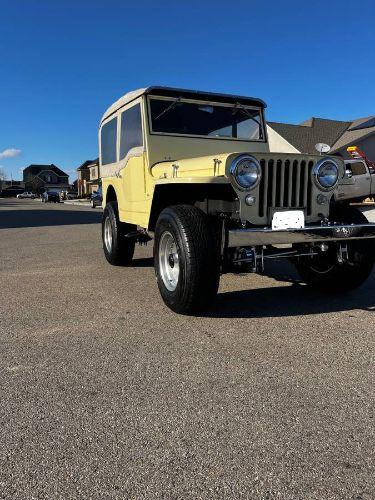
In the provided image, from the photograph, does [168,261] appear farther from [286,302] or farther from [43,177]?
[43,177]

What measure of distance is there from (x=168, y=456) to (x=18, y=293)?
4034 mm

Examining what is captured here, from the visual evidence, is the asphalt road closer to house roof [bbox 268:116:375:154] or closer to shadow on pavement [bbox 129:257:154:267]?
shadow on pavement [bbox 129:257:154:267]

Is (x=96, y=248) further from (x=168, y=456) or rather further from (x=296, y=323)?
(x=168, y=456)

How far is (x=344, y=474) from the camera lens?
2096 mm

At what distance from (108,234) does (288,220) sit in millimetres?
4069

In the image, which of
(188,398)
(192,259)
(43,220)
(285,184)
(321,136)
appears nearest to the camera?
(188,398)

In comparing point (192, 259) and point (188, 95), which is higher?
point (188, 95)

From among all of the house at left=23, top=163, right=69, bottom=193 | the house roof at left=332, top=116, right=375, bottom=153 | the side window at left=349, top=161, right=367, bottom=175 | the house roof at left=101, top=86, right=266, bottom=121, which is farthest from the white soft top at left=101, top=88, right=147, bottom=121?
the house at left=23, top=163, right=69, bottom=193

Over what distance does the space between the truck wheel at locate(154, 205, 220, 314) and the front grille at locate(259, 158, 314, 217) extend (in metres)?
0.66

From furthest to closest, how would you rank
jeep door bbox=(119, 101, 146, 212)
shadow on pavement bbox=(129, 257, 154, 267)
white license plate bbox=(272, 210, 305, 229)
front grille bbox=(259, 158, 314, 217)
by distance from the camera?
shadow on pavement bbox=(129, 257, 154, 267) → jeep door bbox=(119, 101, 146, 212) → front grille bbox=(259, 158, 314, 217) → white license plate bbox=(272, 210, 305, 229)

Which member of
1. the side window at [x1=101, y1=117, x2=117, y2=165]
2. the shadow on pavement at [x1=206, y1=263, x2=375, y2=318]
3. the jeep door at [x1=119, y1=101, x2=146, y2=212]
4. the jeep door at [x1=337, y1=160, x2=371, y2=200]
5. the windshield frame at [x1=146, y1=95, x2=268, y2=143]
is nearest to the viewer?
the shadow on pavement at [x1=206, y1=263, x2=375, y2=318]

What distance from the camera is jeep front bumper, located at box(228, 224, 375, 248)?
4144 mm

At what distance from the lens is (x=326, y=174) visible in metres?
4.71

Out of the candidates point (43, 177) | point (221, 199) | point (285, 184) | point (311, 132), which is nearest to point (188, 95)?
point (221, 199)
